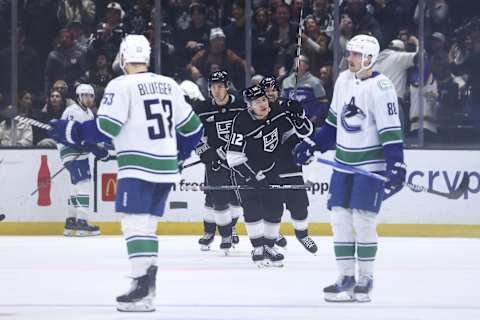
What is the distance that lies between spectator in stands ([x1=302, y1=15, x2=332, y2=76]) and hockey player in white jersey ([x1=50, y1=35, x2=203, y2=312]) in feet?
20.3

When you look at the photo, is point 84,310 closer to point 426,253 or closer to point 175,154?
point 175,154

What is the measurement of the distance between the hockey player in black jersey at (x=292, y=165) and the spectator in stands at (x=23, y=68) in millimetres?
3476

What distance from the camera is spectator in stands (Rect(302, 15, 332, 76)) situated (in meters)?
13.6

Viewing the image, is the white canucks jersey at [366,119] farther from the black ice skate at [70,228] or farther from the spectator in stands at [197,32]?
the spectator in stands at [197,32]

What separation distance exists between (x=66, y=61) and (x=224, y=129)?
3.11 meters

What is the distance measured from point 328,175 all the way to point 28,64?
3.01 metres

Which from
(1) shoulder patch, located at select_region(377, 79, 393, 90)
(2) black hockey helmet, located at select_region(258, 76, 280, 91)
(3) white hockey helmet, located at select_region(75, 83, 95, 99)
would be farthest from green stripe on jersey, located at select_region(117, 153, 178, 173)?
(3) white hockey helmet, located at select_region(75, 83, 95, 99)

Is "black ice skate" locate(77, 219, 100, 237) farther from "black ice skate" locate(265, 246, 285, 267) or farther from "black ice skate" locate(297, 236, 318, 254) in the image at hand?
"black ice skate" locate(265, 246, 285, 267)

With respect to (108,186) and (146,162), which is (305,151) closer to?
(146,162)

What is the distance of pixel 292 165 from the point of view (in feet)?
35.6

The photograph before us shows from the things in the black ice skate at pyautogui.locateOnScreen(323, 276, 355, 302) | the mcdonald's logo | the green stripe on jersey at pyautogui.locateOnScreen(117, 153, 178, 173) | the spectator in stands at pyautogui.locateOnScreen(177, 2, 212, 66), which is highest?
the spectator in stands at pyautogui.locateOnScreen(177, 2, 212, 66)

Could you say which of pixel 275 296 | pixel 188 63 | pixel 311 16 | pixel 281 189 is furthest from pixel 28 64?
pixel 275 296

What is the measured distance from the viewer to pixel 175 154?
757cm

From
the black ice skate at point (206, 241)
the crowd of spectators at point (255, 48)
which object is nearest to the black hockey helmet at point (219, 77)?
the black ice skate at point (206, 241)
